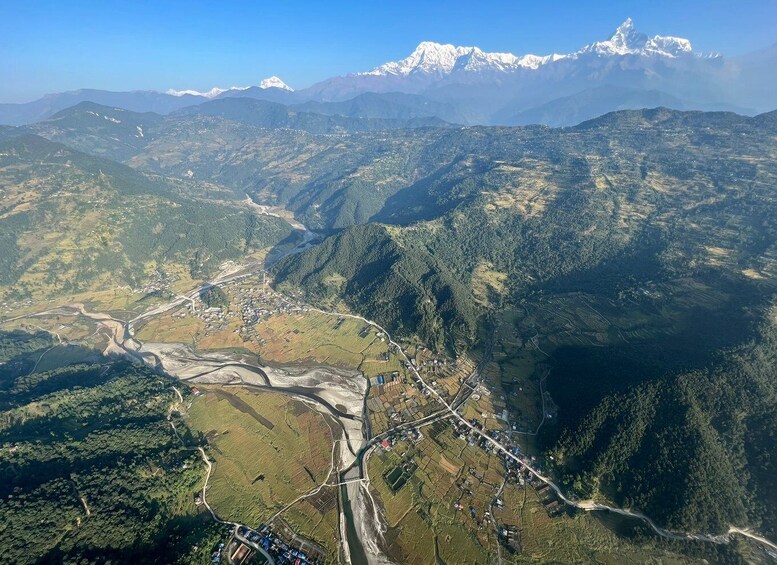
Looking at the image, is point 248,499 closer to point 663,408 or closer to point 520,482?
point 520,482

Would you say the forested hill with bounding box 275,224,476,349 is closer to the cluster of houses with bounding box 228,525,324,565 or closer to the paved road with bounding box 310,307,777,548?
the paved road with bounding box 310,307,777,548

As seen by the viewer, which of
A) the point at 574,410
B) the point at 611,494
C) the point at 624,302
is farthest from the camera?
the point at 624,302

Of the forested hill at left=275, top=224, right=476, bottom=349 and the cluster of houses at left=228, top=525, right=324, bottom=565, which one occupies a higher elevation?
the forested hill at left=275, top=224, right=476, bottom=349

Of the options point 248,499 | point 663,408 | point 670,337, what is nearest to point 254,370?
point 248,499

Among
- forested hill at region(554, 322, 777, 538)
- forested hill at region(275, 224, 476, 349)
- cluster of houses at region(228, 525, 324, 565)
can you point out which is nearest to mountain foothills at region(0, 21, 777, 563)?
forested hill at region(554, 322, 777, 538)

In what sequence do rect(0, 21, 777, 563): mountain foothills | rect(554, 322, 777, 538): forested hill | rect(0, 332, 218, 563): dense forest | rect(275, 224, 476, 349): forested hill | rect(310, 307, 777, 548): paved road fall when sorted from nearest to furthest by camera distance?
rect(0, 332, 218, 563): dense forest → rect(310, 307, 777, 548): paved road → rect(0, 21, 777, 563): mountain foothills → rect(554, 322, 777, 538): forested hill → rect(275, 224, 476, 349): forested hill

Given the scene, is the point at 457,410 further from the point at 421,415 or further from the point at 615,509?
the point at 615,509

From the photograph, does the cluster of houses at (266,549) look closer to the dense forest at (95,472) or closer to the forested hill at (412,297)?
the dense forest at (95,472)

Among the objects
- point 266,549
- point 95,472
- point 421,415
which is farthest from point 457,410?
point 95,472
